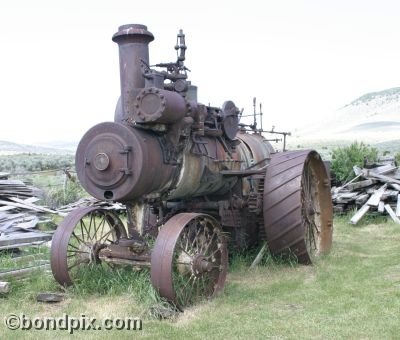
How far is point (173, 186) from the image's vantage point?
5699 mm

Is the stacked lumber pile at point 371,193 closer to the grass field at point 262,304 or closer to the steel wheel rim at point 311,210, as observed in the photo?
the steel wheel rim at point 311,210

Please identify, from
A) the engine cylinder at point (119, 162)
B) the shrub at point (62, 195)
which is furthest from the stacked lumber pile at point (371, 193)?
the shrub at point (62, 195)

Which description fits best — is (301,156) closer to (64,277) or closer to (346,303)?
→ (346,303)

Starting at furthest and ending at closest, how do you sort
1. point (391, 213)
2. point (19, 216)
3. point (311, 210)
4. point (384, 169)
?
point (384, 169)
point (19, 216)
point (391, 213)
point (311, 210)

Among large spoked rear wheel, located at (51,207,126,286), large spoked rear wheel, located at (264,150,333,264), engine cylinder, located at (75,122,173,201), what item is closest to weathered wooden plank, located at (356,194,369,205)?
large spoked rear wheel, located at (264,150,333,264)

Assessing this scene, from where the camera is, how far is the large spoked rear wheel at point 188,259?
4855mm

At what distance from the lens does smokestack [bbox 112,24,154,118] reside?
542cm

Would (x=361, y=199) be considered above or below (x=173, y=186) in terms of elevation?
below

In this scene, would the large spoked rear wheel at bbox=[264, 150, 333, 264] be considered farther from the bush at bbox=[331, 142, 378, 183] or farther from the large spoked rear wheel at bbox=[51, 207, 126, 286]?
the bush at bbox=[331, 142, 378, 183]


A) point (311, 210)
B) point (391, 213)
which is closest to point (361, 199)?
point (391, 213)

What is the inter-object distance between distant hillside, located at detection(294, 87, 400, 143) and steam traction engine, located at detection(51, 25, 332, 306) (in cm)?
4995

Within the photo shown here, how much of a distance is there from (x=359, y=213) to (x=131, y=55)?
21.9 ft

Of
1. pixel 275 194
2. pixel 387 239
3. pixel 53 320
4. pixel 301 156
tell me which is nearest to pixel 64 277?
pixel 53 320

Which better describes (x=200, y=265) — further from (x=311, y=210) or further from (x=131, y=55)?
(x=311, y=210)
